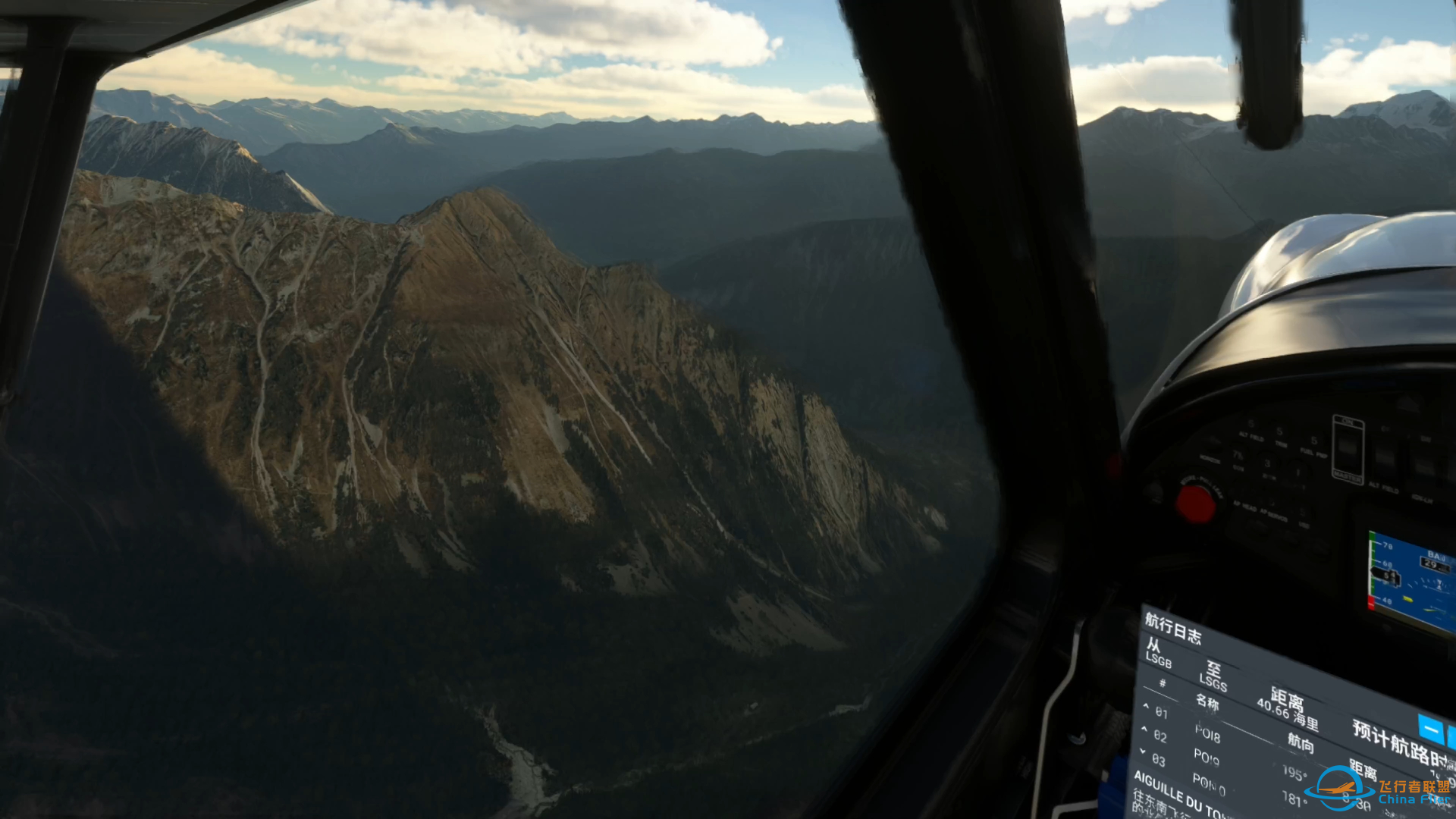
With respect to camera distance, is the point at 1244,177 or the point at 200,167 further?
the point at 200,167

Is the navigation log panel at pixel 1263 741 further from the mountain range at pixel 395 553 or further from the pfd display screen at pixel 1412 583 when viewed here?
the mountain range at pixel 395 553

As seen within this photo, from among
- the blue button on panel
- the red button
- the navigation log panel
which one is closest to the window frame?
the red button

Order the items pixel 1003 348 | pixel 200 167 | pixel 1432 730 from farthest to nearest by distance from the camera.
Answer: pixel 200 167
pixel 1003 348
pixel 1432 730

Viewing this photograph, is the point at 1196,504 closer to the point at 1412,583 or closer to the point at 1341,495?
the point at 1341,495

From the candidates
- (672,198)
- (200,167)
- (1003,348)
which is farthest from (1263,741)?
(672,198)

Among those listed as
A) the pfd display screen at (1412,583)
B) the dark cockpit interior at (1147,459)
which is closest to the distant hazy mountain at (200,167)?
the dark cockpit interior at (1147,459)

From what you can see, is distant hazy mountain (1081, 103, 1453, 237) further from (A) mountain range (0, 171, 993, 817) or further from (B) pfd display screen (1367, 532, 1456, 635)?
(A) mountain range (0, 171, 993, 817)
